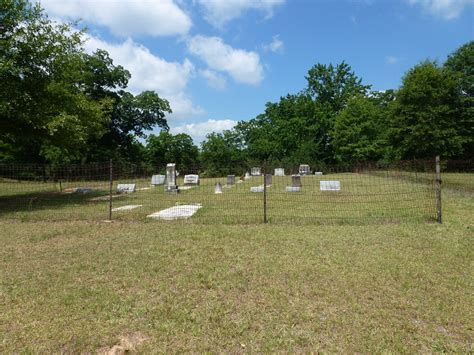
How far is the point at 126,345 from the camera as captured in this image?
9.78 feet

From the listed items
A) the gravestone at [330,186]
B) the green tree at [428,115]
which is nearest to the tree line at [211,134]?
the green tree at [428,115]

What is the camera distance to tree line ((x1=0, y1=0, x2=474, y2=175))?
12.5 meters

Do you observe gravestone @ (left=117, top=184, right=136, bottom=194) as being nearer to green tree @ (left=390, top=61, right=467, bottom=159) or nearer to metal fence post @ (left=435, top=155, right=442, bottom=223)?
metal fence post @ (left=435, top=155, right=442, bottom=223)

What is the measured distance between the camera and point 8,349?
9.63 feet

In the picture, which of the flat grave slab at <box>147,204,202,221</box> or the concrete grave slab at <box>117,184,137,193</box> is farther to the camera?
the concrete grave slab at <box>117,184,137,193</box>

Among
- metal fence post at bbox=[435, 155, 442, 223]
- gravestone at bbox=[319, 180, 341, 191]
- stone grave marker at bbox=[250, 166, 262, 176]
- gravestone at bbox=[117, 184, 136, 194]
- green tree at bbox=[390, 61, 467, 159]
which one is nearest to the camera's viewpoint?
metal fence post at bbox=[435, 155, 442, 223]

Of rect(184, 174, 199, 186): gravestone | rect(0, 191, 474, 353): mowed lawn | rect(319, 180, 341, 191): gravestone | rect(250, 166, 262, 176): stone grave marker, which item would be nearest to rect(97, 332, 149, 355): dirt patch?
rect(0, 191, 474, 353): mowed lawn

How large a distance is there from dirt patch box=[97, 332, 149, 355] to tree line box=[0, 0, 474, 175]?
1070cm

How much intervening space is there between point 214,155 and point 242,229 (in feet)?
146

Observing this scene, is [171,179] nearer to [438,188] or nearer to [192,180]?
[192,180]

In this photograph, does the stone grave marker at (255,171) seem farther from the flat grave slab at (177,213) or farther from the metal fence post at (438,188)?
the metal fence post at (438,188)

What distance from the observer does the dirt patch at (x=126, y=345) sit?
2879mm

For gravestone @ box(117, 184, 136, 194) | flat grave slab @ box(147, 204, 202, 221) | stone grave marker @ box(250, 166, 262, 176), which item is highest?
stone grave marker @ box(250, 166, 262, 176)

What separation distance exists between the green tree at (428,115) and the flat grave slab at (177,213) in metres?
30.3
